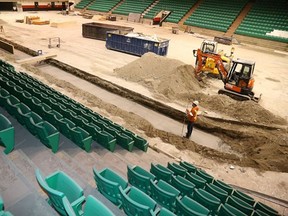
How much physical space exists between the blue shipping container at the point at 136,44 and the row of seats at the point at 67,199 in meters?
15.5

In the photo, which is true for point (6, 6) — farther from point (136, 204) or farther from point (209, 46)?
point (136, 204)

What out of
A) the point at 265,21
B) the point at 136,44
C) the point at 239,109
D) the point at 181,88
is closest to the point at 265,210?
the point at 239,109

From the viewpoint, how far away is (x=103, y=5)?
4009cm

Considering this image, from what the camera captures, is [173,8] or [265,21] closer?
[265,21]

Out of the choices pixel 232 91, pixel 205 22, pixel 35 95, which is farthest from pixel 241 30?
pixel 35 95

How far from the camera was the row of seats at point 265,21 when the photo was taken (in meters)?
26.2

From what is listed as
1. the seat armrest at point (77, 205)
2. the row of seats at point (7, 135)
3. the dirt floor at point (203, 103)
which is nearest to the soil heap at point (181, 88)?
the dirt floor at point (203, 103)

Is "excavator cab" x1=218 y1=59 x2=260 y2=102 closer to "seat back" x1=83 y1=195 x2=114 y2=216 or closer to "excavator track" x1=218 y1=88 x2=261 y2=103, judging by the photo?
"excavator track" x1=218 y1=88 x2=261 y2=103

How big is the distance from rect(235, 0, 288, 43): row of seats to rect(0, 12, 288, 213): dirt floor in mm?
6081

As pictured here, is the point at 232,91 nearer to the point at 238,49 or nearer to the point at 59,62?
the point at 59,62

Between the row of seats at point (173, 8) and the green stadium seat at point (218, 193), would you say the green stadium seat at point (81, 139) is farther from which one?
the row of seats at point (173, 8)

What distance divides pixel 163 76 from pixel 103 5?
31.4 m

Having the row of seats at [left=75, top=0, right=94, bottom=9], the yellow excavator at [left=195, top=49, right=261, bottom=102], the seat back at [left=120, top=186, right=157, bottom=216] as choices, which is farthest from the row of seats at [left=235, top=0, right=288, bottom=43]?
the row of seats at [left=75, top=0, right=94, bottom=9]

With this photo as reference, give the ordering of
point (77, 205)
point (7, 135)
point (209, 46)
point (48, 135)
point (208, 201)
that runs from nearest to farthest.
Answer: point (77, 205) < point (208, 201) < point (7, 135) < point (48, 135) < point (209, 46)
